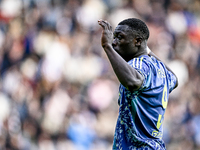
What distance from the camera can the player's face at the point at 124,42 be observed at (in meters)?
3.63

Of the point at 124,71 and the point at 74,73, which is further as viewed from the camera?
the point at 74,73

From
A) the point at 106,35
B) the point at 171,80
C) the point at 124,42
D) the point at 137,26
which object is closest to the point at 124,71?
the point at 106,35

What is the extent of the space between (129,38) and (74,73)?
5410 mm

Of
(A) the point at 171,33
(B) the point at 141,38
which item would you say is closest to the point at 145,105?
(B) the point at 141,38

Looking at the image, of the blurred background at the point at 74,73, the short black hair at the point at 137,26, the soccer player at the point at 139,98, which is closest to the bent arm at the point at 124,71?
the soccer player at the point at 139,98

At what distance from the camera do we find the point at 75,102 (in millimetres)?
8578

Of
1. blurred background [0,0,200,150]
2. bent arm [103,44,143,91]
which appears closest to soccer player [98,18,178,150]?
bent arm [103,44,143,91]

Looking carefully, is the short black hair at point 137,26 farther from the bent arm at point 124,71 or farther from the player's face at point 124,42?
the bent arm at point 124,71

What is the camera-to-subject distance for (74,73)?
353 inches

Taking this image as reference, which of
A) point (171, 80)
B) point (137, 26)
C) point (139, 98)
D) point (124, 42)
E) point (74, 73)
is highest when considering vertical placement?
point (74, 73)

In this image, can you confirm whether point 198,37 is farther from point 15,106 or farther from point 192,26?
point 15,106

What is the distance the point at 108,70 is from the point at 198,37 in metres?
2.80

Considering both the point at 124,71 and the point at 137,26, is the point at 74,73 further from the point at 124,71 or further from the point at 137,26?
the point at 124,71

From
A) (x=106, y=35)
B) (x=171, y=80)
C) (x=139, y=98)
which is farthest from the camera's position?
(x=171, y=80)
